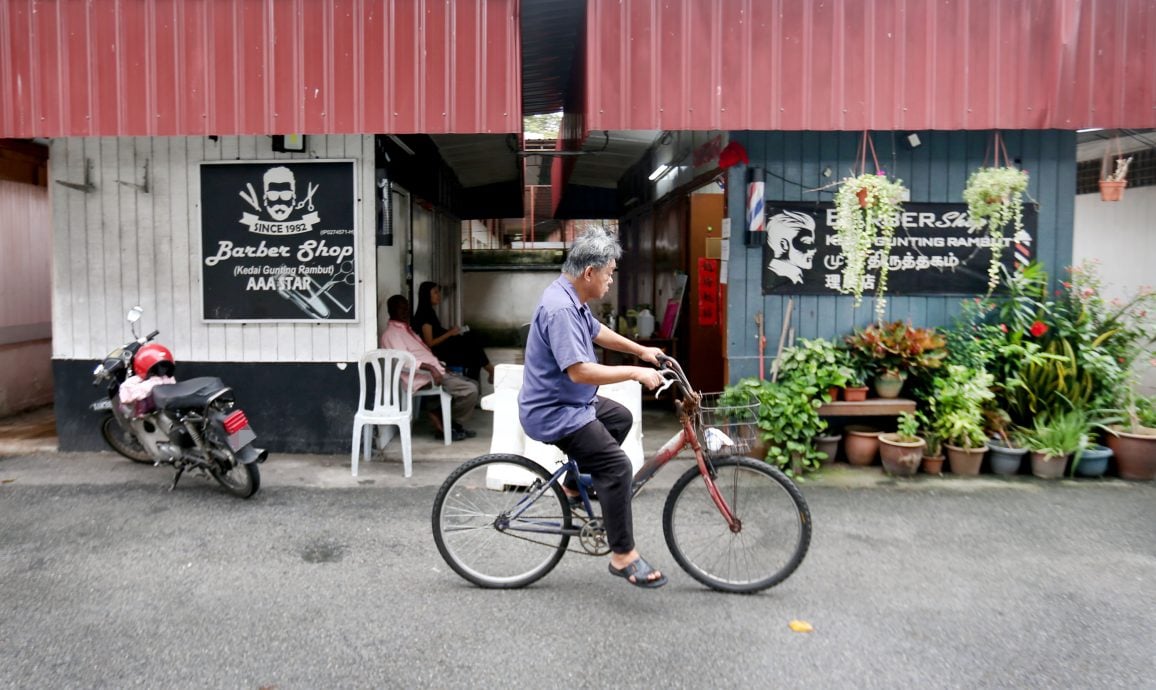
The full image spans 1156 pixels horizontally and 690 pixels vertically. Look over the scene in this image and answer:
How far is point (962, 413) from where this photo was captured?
636 centimetres

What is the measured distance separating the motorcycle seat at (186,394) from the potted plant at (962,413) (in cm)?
522

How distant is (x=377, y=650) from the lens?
12.0ft

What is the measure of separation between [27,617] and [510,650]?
2.29 metres

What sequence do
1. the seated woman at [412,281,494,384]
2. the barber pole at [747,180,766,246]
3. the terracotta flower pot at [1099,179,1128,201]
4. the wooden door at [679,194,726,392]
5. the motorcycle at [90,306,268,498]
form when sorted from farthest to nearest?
1. the wooden door at [679,194,726,392]
2. the seated woman at [412,281,494,384]
3. the barber pole at [747,180,766,246]
4. the terracotta flower pot at [1099,179,1128,201]
5. the motorcycle at [90,306,268,498]

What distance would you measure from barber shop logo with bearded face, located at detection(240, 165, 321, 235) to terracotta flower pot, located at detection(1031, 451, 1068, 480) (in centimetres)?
585

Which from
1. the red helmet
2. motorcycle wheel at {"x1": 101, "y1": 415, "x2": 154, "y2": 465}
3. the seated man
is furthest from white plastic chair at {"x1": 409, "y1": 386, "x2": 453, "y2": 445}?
motorcycle wheel at {"x1": 101, "y1": 415, "x2": 154, "y2": 465}

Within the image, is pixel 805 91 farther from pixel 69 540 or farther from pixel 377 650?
pixel 69 540

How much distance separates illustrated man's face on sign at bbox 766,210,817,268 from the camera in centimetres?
687

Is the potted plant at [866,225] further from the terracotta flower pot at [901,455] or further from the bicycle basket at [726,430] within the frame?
the bicycle basket at [726,430]

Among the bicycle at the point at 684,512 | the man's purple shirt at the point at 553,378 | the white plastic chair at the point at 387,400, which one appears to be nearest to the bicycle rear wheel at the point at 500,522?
the bicycle at the point at 684,512

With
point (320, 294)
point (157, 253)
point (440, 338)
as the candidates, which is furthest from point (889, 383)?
point (157, 253)

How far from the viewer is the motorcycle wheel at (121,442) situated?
6727 mm

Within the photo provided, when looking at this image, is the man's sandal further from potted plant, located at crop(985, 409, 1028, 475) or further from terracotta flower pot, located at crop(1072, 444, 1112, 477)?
terracotta flower pot, located at crop(1072, 444, 1112, 477)

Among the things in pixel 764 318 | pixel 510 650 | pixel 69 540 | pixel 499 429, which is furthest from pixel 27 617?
pixel 764 318
